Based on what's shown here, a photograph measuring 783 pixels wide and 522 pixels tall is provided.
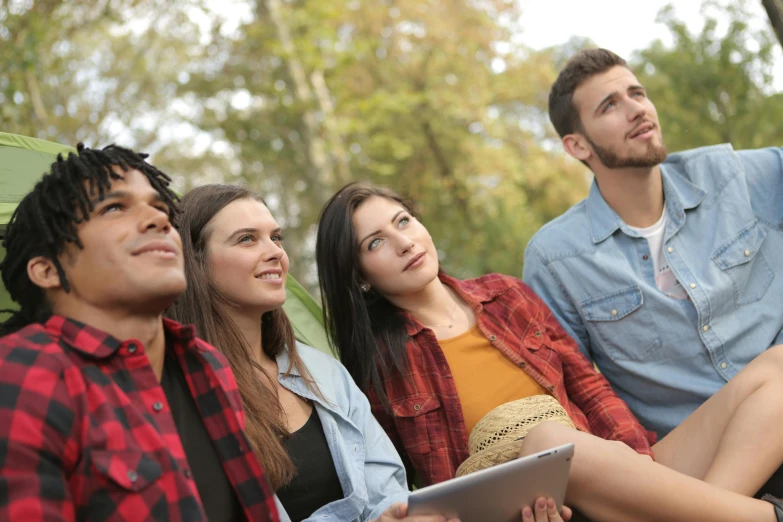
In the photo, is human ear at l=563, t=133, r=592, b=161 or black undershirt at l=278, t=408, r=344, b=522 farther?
human ear at l=563, t=133, r=592, b=161

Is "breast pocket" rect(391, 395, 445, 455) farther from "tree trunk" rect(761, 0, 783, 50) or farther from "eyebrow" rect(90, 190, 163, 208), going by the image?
"tree trunk" rect(761, 0, 783, 50)

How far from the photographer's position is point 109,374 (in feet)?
5.46

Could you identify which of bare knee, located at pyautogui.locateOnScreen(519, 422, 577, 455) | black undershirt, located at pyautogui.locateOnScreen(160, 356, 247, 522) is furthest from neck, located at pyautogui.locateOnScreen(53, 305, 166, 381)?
bare knee, located at pyautogui.locateOnScreen(519, 422, 577, 455)

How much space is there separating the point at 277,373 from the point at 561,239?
58.7 inches

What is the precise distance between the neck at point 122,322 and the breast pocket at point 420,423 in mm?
1199

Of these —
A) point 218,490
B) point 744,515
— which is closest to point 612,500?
point 744,515

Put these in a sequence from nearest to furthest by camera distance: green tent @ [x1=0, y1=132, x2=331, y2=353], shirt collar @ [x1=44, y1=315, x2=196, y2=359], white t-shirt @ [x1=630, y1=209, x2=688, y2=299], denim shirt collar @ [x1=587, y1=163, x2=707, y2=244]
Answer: shirt collar @ [x1=44, y1=315, x2=196, y2=359] < green tent @ [x1=0, y1=132, x2=331, y2=353] < white t-shirt @ [x1=630, y1=209, x2=688, y2=299] < denim shirt collar @ [x1=587, y1=163, x2=707, y2=244]

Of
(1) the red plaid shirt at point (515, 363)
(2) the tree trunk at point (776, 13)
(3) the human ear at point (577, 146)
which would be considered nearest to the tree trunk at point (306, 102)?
(3) the human ear at point (577, 146)

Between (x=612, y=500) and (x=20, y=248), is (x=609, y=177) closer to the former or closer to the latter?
(x=612, y=500)

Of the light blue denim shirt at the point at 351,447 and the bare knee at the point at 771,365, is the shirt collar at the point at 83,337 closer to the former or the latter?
the light blue denim shirt at the point at 351,447

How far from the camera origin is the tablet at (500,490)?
1878mm

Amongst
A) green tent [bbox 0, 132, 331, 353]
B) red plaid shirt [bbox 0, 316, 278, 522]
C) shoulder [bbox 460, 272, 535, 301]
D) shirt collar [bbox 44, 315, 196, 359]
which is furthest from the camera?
shoulder [bbox 460, 272, 535, 301]

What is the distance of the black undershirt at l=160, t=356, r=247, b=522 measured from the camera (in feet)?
5.95

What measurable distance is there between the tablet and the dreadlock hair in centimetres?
101
